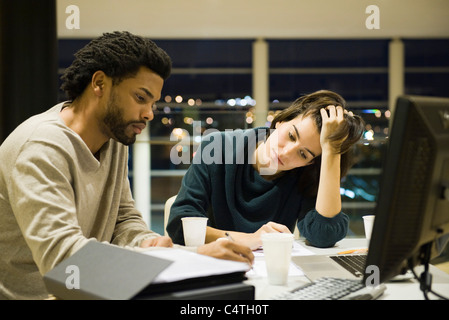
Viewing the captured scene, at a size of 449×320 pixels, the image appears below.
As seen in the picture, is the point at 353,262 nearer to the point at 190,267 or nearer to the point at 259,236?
the point at 259,236

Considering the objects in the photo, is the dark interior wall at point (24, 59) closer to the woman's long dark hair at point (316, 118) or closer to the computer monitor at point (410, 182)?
the woman's long dark hair at point (316, 118)

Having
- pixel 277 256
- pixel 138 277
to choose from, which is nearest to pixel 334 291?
pixel 277 256

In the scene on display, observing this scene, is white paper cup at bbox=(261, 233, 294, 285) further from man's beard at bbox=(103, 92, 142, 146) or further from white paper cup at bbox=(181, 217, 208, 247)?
man's beard at bbox=(103, 92, 142, 146)

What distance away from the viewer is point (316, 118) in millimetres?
1793

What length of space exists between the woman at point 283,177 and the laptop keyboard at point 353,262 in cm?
21

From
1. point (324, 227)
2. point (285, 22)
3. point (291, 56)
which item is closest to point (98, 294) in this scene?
point (324, 227)

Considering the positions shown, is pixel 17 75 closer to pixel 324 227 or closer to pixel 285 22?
pixel 324 227

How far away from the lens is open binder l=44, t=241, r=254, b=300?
0.81 meters

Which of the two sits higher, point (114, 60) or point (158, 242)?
point (114, 60)

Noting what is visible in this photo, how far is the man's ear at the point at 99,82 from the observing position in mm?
1396

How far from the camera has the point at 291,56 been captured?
774 cm

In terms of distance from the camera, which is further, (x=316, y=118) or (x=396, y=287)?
(x=316, y=118)

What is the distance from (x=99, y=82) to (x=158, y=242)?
1.67 ft
